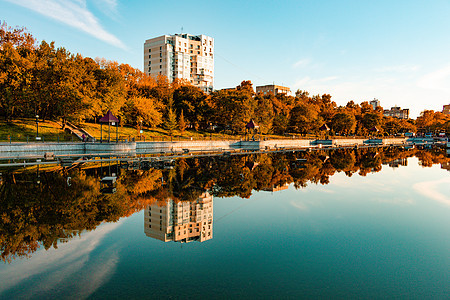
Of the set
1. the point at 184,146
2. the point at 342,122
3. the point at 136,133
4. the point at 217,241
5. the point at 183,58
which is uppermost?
the point at 183,58

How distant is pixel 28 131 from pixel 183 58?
89138 millimetres

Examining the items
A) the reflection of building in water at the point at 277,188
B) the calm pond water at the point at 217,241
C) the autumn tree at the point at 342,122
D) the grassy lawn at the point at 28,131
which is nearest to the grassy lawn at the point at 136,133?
the grassy lawn at the point at 28,131

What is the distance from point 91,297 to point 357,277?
581 centimetres

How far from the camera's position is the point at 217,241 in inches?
342

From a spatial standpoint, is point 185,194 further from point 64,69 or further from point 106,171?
point 64,69

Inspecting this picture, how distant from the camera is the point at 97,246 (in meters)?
8.13

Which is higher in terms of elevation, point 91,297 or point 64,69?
point 64,69

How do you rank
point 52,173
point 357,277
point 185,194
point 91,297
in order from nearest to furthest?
point 91,297, point 357,277, point 185,194, point 52,173

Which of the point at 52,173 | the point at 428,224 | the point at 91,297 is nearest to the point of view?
the point at 91,297

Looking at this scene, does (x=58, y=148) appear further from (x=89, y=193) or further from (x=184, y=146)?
(x=89, y=193)

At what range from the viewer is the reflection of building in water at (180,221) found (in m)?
9.14

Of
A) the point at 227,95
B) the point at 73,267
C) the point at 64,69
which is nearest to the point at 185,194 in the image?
the point at 73,267

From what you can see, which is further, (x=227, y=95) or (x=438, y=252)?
(x=227, y=95)

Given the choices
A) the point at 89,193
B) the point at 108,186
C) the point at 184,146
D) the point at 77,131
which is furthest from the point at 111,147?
the point at 89,193
